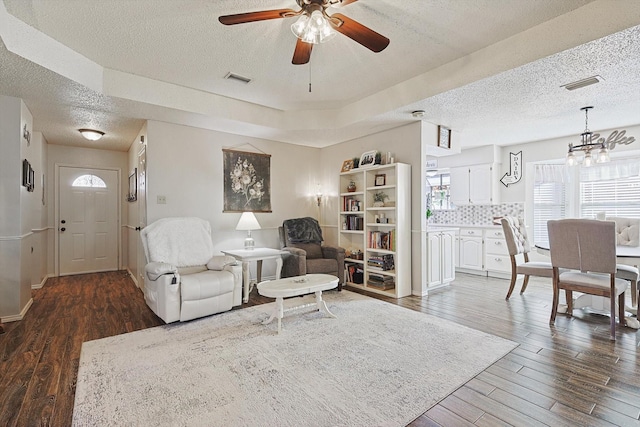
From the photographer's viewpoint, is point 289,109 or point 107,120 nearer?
point 107,120

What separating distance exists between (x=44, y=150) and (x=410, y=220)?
20.7ft

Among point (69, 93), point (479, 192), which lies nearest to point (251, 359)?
point (69, 93)

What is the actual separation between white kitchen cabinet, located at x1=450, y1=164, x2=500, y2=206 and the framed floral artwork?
12.6 ft

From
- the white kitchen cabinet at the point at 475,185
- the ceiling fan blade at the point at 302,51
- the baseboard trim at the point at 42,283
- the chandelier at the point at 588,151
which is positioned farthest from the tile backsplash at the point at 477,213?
the baseboard trim at the point at 42,283

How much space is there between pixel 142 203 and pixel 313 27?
370cm

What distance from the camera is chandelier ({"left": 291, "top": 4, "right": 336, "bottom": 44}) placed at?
6.46 feet

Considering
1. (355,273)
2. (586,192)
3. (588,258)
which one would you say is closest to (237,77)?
(355,273)

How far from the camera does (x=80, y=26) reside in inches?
103

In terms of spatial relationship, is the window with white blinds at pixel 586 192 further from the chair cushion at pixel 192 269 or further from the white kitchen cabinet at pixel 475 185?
the chair cushion at pixel 192 269

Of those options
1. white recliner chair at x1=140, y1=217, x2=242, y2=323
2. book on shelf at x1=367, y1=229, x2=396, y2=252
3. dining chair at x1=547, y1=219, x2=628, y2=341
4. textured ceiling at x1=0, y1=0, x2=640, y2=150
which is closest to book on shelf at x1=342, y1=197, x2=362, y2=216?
book on shelf at x1=367, y1=229, x2=396, y2=252

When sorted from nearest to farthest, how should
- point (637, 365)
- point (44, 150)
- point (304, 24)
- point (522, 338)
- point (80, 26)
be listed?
1. point (304, 24)
2. point (637, 365)
3. point (80, 26)
4. point (522, 338)
5. point (44, 150)

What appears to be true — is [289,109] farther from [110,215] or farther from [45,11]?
[110,215]

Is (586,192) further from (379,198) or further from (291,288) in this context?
(291,288)

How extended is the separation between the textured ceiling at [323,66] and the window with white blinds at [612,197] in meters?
1.03
